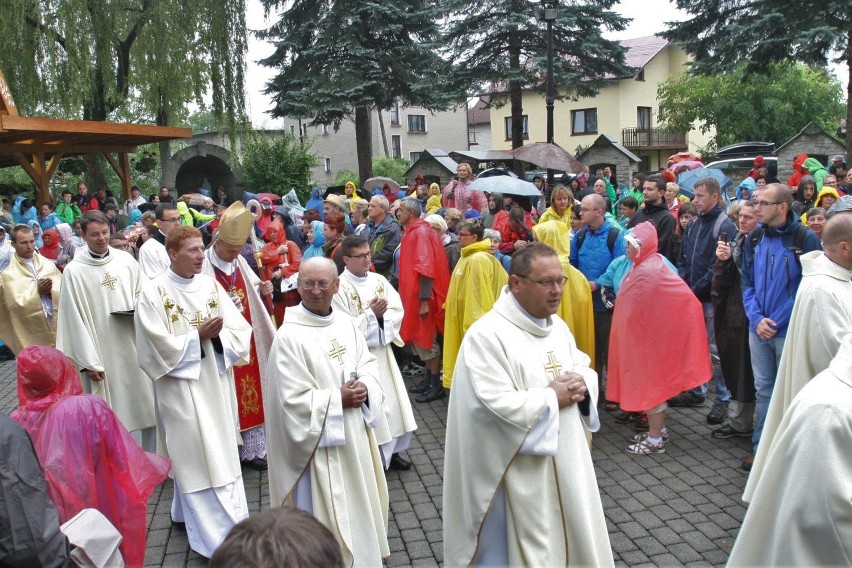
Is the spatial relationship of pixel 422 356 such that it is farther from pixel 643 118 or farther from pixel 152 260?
pixel 643 118

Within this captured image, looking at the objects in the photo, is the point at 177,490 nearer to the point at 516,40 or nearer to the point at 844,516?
the point at 844,516

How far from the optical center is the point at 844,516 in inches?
96.9

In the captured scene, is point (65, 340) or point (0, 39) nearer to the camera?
point (65, 340)

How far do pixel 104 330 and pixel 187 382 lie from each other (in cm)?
193

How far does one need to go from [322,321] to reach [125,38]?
66.5 feet

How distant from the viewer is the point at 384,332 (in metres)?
5.70

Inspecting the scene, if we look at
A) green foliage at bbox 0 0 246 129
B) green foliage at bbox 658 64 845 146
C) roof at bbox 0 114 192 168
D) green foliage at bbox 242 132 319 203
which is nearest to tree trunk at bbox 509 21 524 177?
green foliage at bbox 242 132 319 203

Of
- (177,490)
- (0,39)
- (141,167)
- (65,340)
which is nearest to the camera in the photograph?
(177,490)

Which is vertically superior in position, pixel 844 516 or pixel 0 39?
pixel 0 39

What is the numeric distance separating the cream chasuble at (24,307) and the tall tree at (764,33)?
61.7 ft

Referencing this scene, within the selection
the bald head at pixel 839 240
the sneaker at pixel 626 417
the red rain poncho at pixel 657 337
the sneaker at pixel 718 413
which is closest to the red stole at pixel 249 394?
the red rain poncho at pixel 657 337

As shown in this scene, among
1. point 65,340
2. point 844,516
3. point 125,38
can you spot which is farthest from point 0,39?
point 844,516

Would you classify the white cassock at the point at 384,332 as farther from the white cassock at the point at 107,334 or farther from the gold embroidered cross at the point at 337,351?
the white cassock at the point at 107,334

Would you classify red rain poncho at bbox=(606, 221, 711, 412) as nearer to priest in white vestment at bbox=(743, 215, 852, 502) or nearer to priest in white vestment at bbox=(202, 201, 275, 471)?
priest in white vestment at bbox=(743, 215, 852, 502)
